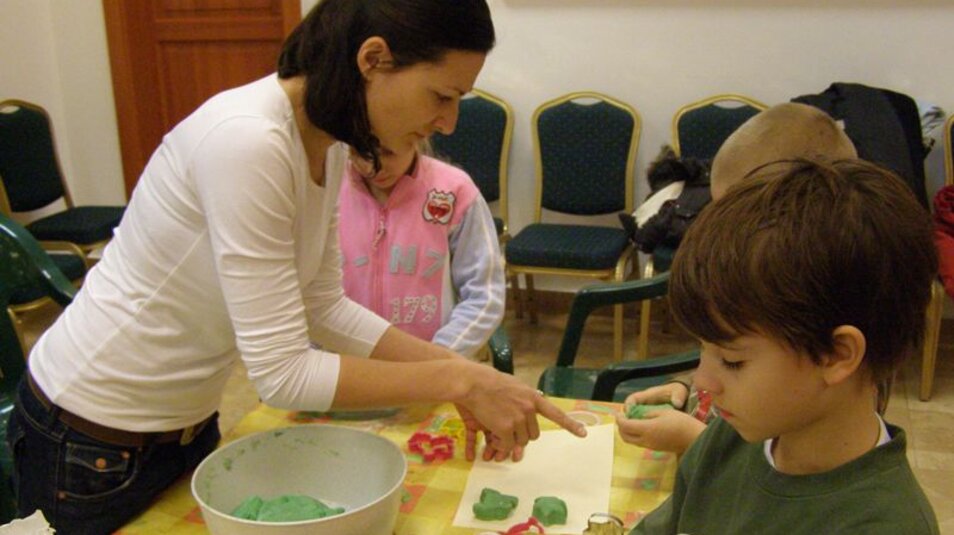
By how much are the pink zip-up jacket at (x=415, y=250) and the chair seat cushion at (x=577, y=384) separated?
0.34 m

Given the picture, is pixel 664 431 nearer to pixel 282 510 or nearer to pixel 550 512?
pixel 550 512

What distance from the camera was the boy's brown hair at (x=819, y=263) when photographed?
775 millimetres

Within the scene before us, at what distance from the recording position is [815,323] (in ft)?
2.58

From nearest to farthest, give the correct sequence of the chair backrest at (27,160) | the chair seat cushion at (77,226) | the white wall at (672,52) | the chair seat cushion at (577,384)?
the chair seat cushion at (577,384)
the white wall at (672,52)
the chair seat cushion at (77,226)
the chair backrest at (27,160)

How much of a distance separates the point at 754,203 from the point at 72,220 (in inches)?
149

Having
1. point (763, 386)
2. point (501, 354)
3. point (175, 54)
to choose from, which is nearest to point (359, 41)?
point (763, 386)

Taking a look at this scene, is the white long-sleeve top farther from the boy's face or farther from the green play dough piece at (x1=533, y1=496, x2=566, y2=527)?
the boy's face

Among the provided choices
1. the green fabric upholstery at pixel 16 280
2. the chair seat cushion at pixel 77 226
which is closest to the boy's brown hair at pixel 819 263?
the green fabric upholstery at pixel 16 280

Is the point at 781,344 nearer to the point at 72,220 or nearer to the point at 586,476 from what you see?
the point at 586,476

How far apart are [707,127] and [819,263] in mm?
3139

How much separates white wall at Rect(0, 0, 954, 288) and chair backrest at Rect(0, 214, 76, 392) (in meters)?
2.61

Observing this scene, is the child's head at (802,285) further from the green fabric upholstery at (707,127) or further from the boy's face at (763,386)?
the green fabric upholstery at (707,127)

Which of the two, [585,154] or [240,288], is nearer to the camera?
[240,288]

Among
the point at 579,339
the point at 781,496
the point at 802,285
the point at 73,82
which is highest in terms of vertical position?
the point at 802,285
